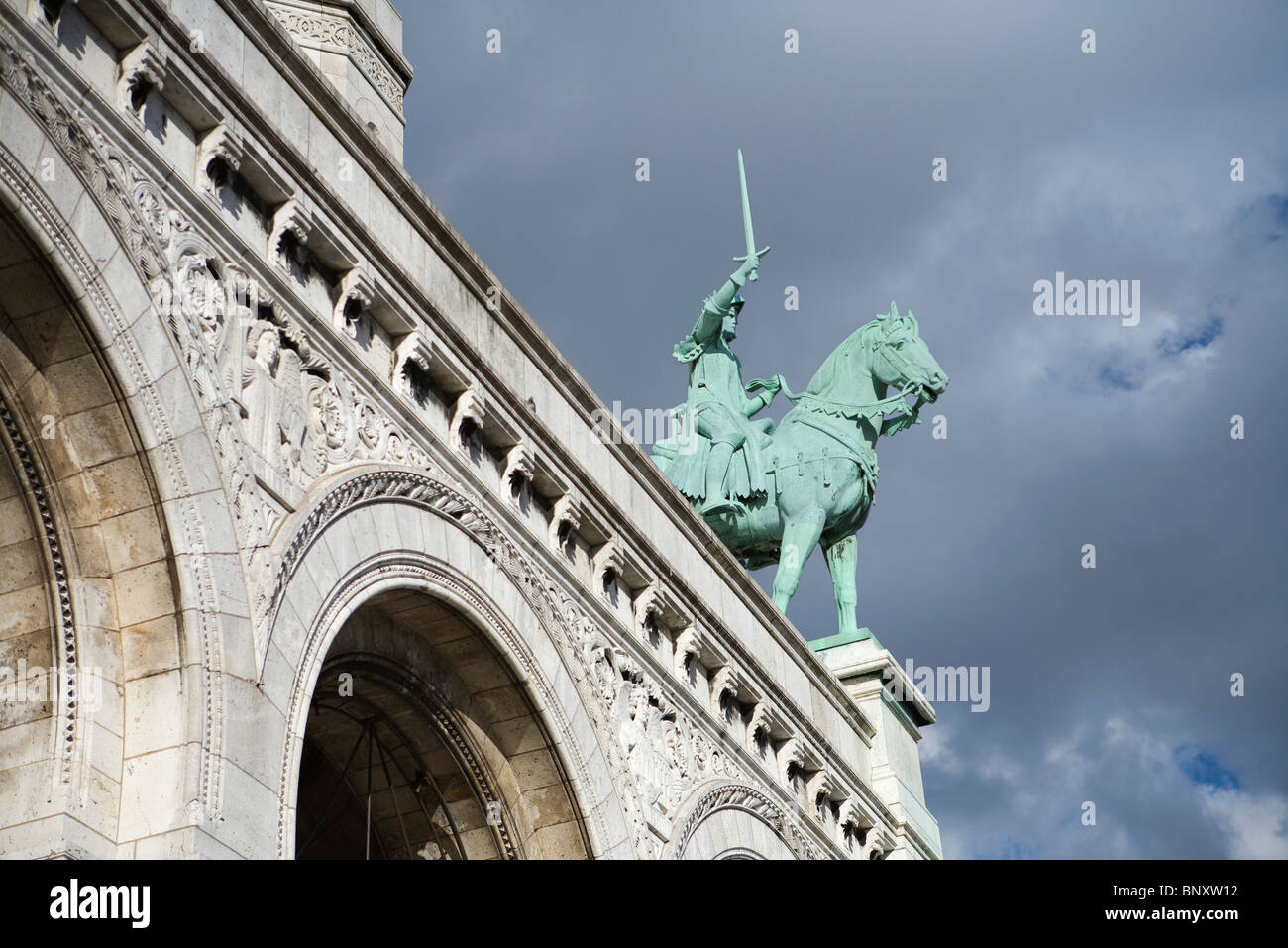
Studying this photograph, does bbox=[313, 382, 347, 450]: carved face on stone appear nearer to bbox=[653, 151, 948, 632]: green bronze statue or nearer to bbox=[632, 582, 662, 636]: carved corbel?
bbox=[632, 582, 662, 636]: carved corbel

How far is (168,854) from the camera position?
10266mm

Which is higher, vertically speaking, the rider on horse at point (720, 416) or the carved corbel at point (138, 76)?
the rider on horse at point (720, 416)

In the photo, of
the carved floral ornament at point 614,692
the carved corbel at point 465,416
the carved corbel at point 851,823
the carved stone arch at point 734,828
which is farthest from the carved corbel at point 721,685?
the carved corbel at point 465,416

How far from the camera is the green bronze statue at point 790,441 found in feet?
82.7

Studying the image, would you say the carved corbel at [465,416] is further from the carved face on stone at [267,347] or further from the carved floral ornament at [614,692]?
the carved face on stone at [267,347]

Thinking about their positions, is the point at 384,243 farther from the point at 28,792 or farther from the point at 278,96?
the point at 28,792

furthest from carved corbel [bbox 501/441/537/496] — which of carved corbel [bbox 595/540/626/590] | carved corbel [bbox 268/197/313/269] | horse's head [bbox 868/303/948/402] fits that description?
horse's head [bbox 868/303/948/402]

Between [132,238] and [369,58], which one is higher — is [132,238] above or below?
below

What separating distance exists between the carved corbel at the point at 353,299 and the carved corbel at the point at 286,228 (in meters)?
0.50

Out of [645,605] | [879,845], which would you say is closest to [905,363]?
[879,845]
